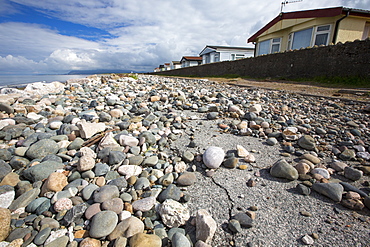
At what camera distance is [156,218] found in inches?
53.5

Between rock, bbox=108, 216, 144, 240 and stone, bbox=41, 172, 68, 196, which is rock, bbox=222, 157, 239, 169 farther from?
stone, bbox=41, 172, 68, 196

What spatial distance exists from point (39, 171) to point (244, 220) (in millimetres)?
1939

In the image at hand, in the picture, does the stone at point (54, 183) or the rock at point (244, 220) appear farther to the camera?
the stone at point (54, 183)

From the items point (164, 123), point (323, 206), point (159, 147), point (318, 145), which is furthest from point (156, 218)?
point (318, 145)

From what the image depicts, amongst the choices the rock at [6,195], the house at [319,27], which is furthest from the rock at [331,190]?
the house at [319,27]

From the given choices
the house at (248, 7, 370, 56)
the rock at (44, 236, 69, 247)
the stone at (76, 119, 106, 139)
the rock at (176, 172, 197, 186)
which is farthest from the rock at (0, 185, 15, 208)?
the house at (248, 7, 370, 56)

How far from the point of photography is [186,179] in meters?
1.71

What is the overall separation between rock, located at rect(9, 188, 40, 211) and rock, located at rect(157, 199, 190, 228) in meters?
1.13

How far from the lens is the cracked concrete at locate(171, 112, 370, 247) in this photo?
114cm

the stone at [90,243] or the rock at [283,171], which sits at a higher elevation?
the rock at [283,171]

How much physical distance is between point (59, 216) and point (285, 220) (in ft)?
5.49

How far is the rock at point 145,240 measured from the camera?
1120 mm

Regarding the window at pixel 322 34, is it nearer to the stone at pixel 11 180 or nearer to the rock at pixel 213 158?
the rock at pixel 213 158

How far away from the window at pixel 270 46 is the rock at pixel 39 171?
51.2 feet
